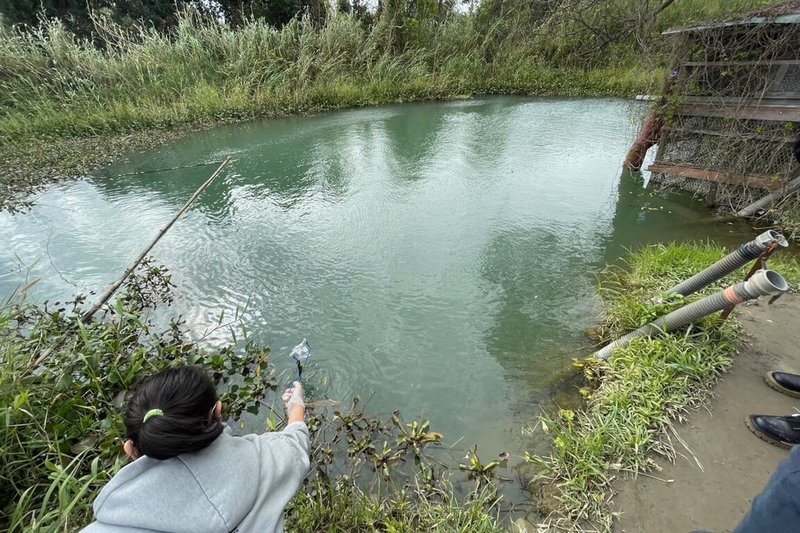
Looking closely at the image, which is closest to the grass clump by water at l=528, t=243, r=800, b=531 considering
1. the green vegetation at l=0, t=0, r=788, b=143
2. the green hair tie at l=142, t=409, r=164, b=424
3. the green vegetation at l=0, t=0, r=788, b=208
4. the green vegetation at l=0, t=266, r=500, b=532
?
the green vegetation at l=0, t=266, r=500, b=532

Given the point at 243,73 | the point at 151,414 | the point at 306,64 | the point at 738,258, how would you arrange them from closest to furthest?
the point at 151,414
the point at 738,258
the point at 243,73
the point at 306,64

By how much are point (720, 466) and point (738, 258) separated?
1021 mm

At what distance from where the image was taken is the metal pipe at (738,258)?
1886mm

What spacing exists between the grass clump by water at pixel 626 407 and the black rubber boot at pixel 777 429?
24 cm

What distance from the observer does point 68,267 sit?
3.72 m

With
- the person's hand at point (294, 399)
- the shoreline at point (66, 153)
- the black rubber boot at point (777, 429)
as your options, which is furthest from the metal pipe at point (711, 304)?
the shoreline at point (66, 153)

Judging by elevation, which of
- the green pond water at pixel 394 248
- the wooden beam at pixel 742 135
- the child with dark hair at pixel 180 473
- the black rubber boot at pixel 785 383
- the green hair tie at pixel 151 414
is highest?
the wooden beam at pixel 742 135

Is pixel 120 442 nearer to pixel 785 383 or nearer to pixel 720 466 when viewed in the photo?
pixel 720 466

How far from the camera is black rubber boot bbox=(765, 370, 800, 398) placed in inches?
78.9

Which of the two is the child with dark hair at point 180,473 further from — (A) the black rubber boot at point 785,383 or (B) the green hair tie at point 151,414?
(A) the black rubber boot at point 785,383

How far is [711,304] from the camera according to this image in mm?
2000

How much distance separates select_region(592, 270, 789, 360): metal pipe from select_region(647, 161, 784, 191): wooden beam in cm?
294

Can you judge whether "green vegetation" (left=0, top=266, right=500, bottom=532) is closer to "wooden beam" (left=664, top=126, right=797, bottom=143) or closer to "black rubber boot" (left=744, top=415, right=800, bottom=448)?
"black rubber boot" (left=744, top=415, right=800, bottom=448)

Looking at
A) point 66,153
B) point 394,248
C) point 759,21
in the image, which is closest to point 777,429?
point 394,248
